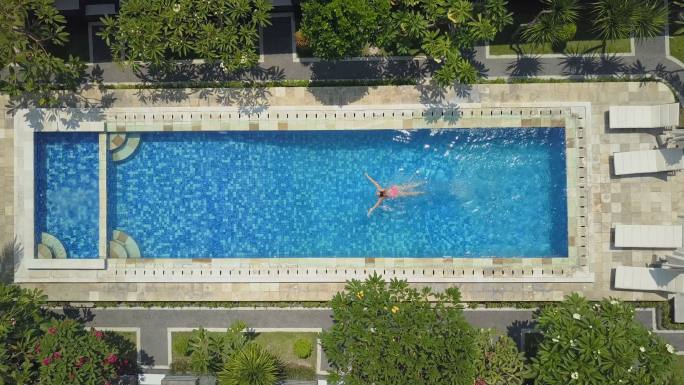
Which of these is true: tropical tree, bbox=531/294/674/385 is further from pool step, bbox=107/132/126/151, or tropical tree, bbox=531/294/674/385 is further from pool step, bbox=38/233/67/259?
pool step, bbox=38/233/67/259

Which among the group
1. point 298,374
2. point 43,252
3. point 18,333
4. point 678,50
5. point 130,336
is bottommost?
point 298,374

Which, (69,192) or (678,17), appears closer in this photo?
(678,17)

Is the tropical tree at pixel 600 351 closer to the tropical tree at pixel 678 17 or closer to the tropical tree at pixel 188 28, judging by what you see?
the tropical tree at pixel 678 17

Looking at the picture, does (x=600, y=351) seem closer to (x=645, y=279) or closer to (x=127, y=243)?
(x=645, y=279)

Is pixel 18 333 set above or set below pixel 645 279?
below

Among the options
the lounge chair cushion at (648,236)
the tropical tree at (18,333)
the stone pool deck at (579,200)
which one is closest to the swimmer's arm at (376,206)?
the stone pool deck at (579,200)

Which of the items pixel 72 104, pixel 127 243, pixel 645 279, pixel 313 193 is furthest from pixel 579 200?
pixel 72 104
